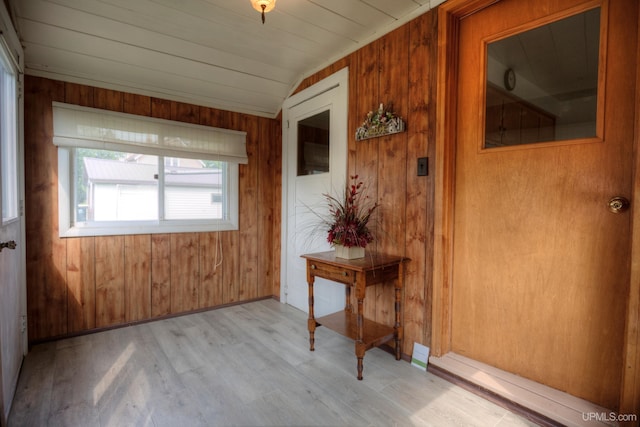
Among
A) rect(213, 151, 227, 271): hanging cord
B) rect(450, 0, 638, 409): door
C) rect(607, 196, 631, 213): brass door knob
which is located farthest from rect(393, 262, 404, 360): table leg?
rect(213, 151, 227, 271): hanging cord

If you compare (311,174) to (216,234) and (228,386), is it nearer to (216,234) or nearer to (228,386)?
(216,234)

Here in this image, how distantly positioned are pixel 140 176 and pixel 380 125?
7.40 ft

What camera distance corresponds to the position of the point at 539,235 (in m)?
1.66

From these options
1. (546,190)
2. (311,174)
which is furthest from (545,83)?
(311,174)

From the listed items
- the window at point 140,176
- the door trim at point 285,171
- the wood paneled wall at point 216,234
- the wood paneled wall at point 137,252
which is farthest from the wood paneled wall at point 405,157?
the window at point 140,176

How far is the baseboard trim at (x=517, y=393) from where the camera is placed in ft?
4.75

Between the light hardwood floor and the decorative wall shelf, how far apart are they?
1.61 meters

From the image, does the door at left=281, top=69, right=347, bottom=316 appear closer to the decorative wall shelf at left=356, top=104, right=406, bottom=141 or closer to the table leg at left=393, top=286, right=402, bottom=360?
the decorative wall shelf at left=356, top=104, right=406, bottom=141

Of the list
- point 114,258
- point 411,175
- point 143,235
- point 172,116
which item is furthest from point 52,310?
point 411,175

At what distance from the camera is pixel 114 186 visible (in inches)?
109

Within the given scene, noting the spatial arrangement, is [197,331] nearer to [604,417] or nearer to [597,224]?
[604,417]

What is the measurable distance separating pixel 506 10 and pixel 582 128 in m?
0.81

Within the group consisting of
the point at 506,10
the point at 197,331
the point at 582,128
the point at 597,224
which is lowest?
the point at 197,331

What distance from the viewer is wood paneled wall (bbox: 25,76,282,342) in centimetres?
244
